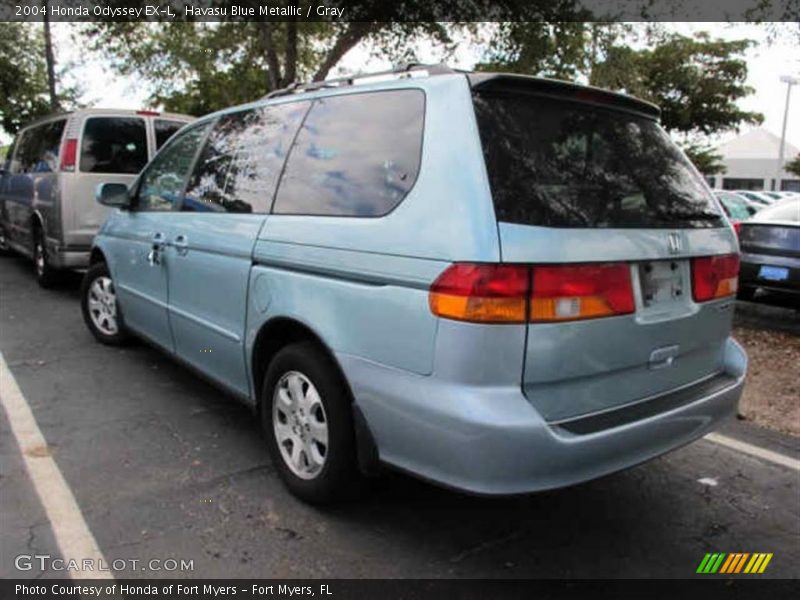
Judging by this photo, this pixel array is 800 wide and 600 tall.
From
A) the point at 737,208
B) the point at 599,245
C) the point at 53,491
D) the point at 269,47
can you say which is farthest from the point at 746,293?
the point at 737,208

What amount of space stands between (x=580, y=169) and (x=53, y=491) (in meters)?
2.76

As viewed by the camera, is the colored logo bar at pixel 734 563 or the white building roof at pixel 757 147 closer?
the colored logo bar at pixel 734 563

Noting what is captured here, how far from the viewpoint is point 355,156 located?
3.04m

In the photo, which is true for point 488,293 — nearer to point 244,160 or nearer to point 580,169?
point 580,169

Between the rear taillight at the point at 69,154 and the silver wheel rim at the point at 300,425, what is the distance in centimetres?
516

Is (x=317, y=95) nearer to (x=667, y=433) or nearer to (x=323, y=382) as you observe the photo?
(x=323, y=382)

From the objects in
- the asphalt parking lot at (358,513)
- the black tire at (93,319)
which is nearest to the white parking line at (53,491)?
the asphalt parking lot at (358,513)

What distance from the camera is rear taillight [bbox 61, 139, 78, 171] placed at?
7.34 metres

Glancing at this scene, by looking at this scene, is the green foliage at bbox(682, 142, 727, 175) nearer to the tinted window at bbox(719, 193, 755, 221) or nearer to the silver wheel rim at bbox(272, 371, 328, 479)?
the tinted window at bbox(719, 193, 755, 221)

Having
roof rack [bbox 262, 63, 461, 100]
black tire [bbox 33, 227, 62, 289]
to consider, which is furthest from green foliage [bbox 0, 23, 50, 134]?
roof rack [bbox 262, 63, 461, 100]

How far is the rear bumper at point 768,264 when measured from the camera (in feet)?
22.2

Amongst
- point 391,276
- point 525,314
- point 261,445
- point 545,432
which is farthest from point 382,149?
point 261,445

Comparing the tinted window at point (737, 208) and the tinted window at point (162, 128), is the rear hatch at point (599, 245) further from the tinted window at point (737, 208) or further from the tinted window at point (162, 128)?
the tinted window at point (737, 208)

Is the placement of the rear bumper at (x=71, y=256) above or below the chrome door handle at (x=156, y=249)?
below
